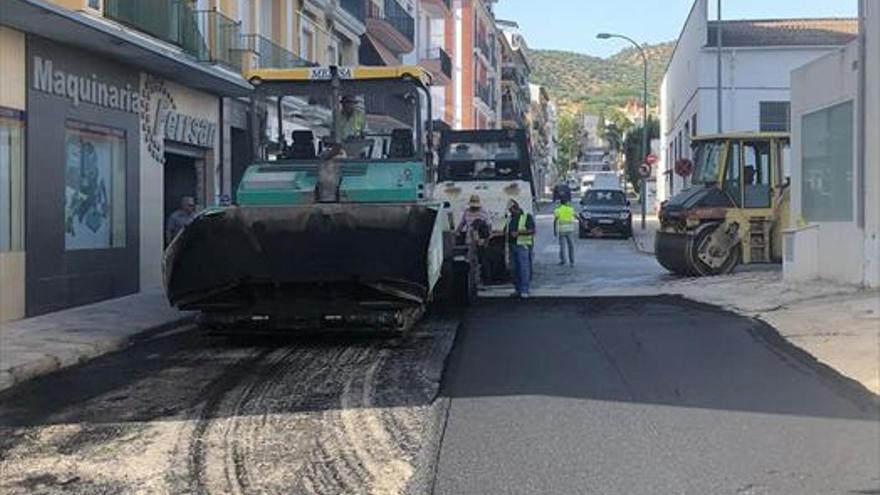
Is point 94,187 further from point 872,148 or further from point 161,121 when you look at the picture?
point 872,148

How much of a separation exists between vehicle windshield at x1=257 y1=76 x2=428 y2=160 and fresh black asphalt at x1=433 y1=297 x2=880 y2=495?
2555mm

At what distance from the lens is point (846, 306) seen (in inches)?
525

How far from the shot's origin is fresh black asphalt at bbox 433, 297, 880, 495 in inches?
240

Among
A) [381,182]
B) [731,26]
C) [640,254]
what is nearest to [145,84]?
[381,182]

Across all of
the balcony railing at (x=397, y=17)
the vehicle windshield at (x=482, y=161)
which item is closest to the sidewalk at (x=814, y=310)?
the vehicle windshield at (x=482, y=161)

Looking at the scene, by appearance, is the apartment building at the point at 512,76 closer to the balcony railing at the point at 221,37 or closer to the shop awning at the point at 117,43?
the balcony railing at the point at 221,37

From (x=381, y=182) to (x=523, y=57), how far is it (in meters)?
102

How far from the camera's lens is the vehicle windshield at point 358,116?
12.8m

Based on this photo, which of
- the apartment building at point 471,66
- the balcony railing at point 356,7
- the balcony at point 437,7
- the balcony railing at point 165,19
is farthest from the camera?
the apartment building at point 471,66

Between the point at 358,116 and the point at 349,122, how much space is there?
145 millimetres

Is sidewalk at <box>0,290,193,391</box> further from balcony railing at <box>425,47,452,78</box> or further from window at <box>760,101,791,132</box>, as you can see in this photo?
balcony railing at <box>425,47,452,78</box>

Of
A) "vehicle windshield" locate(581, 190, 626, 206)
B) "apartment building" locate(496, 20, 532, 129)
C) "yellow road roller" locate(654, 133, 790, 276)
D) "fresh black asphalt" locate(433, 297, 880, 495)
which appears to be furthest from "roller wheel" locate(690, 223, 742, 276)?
"apartment building" locate(496, 20, 532, 129)

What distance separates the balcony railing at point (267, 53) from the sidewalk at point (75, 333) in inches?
316

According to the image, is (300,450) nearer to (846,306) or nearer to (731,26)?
(846,306)
